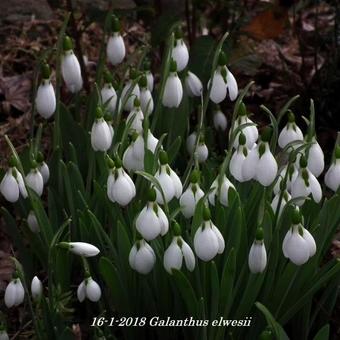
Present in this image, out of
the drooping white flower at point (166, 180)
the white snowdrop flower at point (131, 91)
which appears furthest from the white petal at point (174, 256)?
the white snowdrop flower at point (131, 91)

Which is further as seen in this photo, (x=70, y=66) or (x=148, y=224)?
(x=70, y=66)

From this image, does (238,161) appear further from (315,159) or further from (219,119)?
(219,119)

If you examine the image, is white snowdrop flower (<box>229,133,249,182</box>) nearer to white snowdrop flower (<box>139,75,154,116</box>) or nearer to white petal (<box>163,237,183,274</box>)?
white petal (<box>163,237,183,274</box>)

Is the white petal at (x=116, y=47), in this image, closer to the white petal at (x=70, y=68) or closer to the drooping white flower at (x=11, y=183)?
the white petal at (x=70, y=68)

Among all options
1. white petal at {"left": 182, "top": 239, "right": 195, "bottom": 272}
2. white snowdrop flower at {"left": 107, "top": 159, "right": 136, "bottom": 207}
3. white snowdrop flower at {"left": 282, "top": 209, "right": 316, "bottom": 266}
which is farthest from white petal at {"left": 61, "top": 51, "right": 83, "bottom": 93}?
white snowdrop flower at {"left": 282, "top": 209, "right": 316, "bottom": 266}

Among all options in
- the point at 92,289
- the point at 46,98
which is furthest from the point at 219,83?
the point at 92,289

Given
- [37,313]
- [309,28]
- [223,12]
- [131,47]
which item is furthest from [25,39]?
[37,313]

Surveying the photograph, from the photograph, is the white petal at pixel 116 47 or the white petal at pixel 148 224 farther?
the white petal at pixel 116 47
